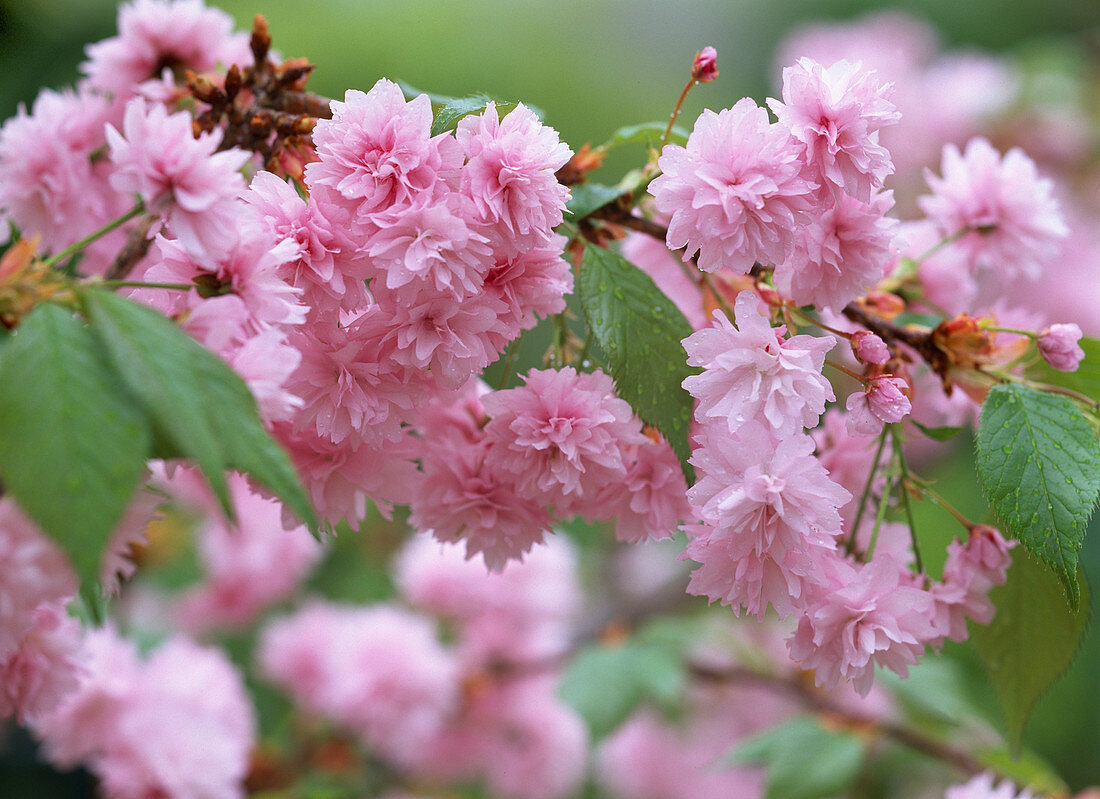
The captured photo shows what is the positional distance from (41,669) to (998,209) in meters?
0.63

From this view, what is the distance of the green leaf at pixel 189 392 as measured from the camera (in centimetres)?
27

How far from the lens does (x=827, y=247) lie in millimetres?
404

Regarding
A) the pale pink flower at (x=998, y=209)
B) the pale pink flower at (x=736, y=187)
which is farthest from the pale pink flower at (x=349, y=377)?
the pale pink flower at (x=998, y=209)

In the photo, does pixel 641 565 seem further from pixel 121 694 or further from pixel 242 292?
pixel 242 292

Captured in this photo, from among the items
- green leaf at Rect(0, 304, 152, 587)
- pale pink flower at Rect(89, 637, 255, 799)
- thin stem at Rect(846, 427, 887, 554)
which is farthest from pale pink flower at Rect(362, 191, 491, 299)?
pale pink flower at Rect(89, 637, 255, 799)

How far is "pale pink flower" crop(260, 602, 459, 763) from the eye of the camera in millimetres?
893

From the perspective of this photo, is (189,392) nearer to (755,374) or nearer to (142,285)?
(142,285)

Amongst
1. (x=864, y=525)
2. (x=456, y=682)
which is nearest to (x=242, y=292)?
(x=864, y=525)

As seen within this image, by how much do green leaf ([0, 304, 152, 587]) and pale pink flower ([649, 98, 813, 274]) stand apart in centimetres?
23

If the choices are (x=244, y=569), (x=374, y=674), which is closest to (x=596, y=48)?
(x=244, y=569)

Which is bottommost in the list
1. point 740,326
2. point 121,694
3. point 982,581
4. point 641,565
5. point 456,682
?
point 641,565

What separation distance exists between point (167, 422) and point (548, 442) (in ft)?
0.58

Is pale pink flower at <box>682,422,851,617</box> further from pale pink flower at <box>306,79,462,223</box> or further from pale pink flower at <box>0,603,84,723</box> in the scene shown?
pale pink flower at <box>0,603,84,723</box>

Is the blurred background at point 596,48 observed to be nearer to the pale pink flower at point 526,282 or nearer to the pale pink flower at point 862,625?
the pale pink flower at point 862,625
